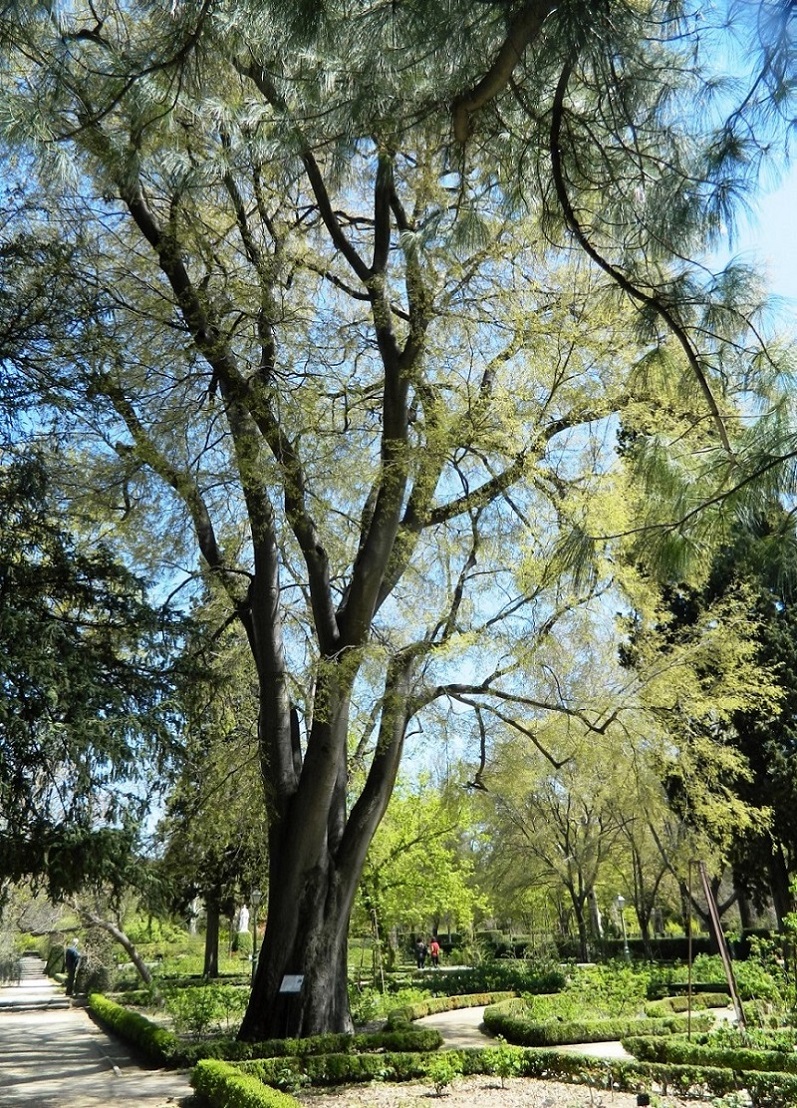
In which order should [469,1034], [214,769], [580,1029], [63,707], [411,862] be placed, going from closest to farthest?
[63,707] < [214,769] < [580,1029] < [469,1034] < [411,862]

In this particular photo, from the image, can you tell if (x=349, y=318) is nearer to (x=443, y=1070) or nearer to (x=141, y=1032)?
(x=443, y=1070)

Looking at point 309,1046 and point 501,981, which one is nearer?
point 309,1046

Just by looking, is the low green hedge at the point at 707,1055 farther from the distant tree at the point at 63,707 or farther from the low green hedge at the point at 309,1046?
the distant tree at the point at 63,707

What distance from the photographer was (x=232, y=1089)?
6.84 metres

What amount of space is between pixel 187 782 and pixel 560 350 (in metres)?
6.09

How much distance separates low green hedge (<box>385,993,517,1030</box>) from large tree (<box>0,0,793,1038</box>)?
4205 mm

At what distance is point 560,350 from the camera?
10102 millimetres

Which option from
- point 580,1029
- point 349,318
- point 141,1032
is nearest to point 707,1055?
point 580,1029

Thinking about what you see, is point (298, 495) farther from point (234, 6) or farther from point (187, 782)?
point (234, 6)

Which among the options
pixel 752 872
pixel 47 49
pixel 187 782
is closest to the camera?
pixel 47 49

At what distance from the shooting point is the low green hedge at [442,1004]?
13.8 metres

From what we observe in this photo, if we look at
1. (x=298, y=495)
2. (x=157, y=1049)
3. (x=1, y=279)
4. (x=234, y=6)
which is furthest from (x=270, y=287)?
(x=157, y=1049)

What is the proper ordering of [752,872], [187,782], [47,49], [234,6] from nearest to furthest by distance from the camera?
[234,6], [47,49], [187,782], [752,872]

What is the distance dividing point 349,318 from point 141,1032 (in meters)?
9.42
